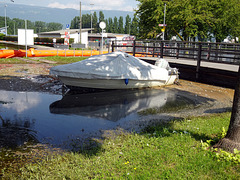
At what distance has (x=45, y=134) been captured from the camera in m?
6.55

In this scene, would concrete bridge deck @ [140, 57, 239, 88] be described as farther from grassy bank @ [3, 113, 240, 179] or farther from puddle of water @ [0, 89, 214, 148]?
grassy bank @ [3, 113, 240, 179]

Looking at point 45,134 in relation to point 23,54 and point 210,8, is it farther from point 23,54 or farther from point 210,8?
point 210,8

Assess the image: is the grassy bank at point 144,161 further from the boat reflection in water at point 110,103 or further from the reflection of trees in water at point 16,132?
the boat reflection in water at point 110,103

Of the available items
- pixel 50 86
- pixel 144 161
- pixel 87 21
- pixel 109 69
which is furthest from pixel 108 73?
pixel 87 21

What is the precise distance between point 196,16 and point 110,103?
97.7 feet

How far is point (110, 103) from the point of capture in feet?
33.1

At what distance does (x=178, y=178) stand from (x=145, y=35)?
1589 inches

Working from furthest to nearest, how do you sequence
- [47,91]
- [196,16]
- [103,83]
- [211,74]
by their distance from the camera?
[196,16] → [211,74] → [47,91] → [103,83]

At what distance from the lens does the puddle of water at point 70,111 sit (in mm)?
6551

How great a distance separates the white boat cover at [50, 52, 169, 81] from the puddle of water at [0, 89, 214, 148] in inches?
33.2

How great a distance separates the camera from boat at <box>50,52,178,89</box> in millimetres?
10922

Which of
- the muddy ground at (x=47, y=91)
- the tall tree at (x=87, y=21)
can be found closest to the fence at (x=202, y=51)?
the muddy ground at (x=47, y=91)

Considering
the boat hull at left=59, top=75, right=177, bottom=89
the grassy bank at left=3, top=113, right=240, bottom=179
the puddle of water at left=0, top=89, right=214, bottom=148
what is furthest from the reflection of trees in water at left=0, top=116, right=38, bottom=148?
the boat hull at left=59, top=75, right=177, bottom=89

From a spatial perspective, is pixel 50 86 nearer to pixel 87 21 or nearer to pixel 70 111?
pixel 70 111
